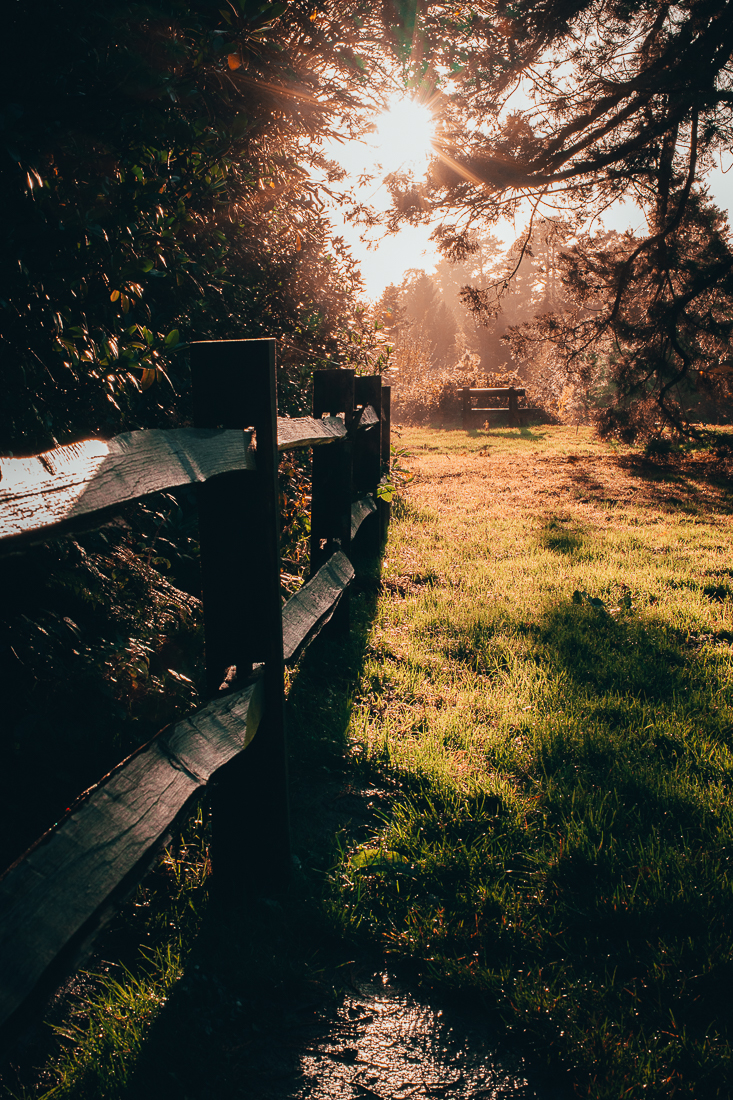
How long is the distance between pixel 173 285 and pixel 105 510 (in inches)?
83.8

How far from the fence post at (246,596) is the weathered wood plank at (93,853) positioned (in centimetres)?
34

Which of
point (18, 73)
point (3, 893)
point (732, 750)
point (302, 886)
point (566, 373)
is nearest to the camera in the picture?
point (3, 893)

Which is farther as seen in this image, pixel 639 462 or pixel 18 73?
pixel 639 462

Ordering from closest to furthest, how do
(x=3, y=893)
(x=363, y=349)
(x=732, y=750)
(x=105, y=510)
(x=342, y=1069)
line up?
(x=3, y=893), (x=105, y=510), (x=342, y=1069), (x=732, y=750), (x=363, y=349)

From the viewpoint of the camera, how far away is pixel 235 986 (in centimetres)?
165

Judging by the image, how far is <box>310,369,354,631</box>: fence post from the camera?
11.3 ft

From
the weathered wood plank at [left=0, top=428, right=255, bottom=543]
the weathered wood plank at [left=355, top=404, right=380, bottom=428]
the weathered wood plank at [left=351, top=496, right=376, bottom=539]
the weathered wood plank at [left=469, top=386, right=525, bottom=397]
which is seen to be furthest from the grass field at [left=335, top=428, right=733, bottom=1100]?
the weathered wood plank at [left=469, top=386, right=525, bottom=397]

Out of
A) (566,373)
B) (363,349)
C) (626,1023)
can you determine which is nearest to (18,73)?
(626,1023)

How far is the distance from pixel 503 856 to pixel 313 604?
1.24m

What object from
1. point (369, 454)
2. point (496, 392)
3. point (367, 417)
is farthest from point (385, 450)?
point (496, 392)

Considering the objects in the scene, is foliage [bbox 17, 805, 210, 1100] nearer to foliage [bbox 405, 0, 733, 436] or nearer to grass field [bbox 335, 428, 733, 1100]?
grass field [bbox 335, 428, 733, 1100]

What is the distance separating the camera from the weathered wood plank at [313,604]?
2.28 metres

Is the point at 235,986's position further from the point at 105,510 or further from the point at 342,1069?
the point at 105,510

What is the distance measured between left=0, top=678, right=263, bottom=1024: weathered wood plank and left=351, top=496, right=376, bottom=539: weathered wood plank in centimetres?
249
